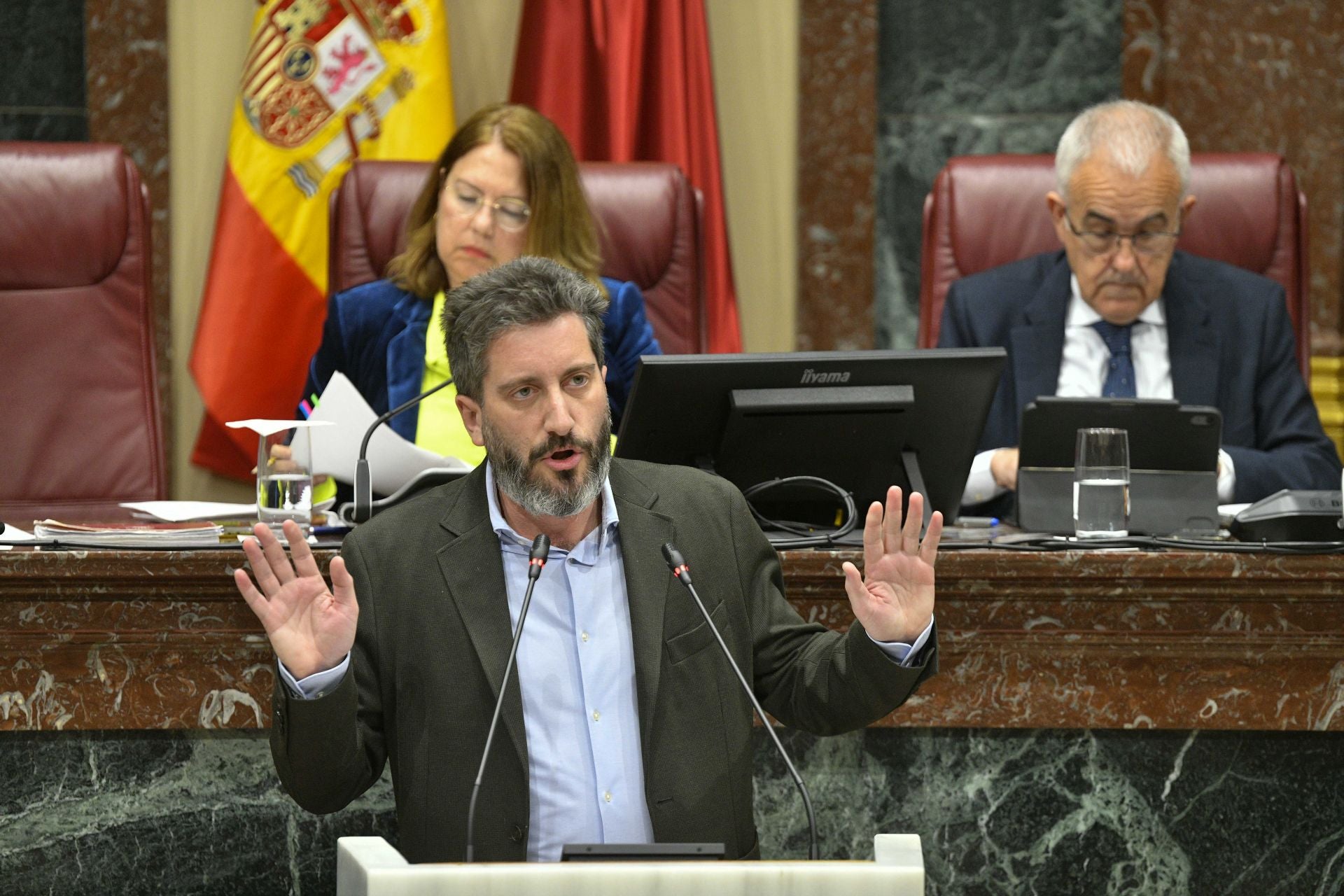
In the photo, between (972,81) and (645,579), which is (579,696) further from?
(972,81)

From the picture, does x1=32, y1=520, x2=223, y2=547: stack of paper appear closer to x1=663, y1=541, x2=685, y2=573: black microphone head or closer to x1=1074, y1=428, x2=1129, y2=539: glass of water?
x1=663, y1=541, x2=685, y2=573: black microphone head

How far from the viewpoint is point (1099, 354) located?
3014 mm

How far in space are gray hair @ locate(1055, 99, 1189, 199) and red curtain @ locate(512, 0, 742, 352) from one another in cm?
96

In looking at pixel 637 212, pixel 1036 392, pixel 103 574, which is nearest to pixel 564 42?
pixel 637 212

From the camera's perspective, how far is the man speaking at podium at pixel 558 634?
5.22 feet

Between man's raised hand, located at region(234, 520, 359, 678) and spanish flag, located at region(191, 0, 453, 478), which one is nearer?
man's raised hand, located at region(234, 520, 359, 678)

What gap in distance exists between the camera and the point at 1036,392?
2.96 meters

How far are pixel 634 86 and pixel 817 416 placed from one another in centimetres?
176

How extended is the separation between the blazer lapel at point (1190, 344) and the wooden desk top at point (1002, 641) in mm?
968

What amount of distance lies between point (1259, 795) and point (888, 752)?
0.46 metres

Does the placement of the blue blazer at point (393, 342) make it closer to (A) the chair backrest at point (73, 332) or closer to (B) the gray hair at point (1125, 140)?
(A) the chair backrest at point (73, 332)

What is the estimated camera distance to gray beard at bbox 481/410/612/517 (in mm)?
1699

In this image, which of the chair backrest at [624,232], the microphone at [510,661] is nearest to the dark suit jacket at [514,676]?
the microphone at [510,661]

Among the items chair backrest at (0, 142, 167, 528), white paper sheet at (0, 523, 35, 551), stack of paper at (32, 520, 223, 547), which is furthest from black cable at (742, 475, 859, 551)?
chair backrest at (0, 142, 167, 528)
